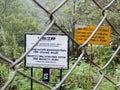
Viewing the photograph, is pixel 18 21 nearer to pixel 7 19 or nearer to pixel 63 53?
pixel 7 19

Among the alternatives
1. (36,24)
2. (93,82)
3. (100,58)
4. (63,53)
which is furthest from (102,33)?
(36,24)

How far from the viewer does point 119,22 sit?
19.7 feet

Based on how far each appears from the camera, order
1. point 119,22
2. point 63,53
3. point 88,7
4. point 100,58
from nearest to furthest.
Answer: point 63,53, point 100,58, point 119,22, point 88,7

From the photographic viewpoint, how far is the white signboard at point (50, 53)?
288 centimetres

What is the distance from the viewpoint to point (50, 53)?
300 cm

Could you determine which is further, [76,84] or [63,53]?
[76,84]

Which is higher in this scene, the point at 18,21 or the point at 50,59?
the point at 18,21

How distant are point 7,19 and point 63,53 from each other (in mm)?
6379

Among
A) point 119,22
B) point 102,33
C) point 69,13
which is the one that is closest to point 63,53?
point 102,33

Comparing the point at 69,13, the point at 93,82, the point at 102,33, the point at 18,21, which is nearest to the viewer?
the point at 102,33

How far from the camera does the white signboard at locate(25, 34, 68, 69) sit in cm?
288

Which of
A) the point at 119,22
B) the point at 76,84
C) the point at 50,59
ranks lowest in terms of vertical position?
the point at 76,84

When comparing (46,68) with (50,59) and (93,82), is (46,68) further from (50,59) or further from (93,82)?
(93,82)

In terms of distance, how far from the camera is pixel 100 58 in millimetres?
5430
